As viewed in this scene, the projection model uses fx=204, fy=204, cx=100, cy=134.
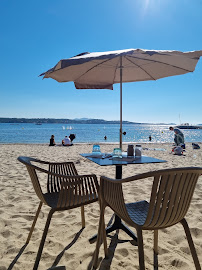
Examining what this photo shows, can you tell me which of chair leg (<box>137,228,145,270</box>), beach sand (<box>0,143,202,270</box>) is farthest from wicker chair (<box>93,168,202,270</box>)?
beach sand (<box>0,143,202,270</box>)

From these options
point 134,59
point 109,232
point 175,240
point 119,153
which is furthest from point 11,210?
point 134,59

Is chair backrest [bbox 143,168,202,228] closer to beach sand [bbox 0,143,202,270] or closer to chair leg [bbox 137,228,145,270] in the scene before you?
chair leg [bbox 137,228,145,270]

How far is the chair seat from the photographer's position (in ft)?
5.61

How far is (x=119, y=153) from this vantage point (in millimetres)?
2762

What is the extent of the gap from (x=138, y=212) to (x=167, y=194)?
59 cm

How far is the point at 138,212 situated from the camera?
1916 millimetres

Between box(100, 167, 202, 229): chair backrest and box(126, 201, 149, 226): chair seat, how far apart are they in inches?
5.4

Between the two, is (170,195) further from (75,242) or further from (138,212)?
(75,242)

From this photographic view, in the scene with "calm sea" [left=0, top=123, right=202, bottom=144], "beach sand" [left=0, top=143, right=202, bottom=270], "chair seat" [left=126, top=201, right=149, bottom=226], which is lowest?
"calm sea" [left=0, top=123, right=202, bottom=144]

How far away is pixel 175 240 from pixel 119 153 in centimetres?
121

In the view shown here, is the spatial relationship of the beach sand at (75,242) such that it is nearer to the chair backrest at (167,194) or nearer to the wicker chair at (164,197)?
the wicker chair at (164,197)

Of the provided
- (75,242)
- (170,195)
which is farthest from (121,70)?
(75,242)

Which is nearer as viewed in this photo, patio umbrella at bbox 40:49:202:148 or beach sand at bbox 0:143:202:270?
beach sand at bbox 0:143:202:270

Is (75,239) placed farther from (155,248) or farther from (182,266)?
(182,266)
